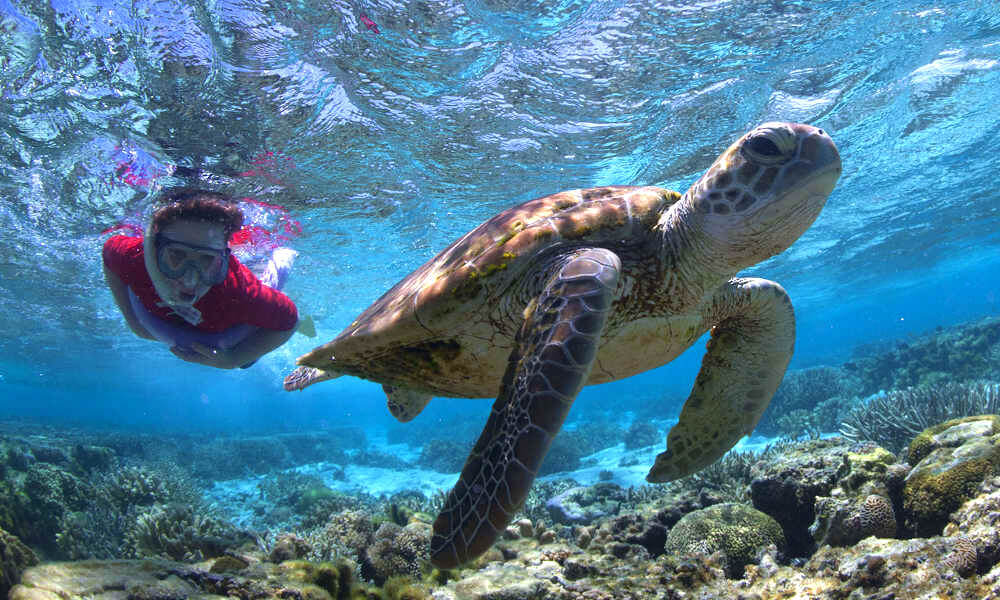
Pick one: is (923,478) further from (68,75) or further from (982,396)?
(68,75)

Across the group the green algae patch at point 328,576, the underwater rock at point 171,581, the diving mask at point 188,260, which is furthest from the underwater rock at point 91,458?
the green algae patch at point 328,576

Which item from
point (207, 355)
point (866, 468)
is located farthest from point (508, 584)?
point (207, 355)

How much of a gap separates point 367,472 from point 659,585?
1835cm

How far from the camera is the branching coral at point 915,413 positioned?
283 inches

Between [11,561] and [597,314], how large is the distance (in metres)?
4.51

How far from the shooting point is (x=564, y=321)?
2195 mm

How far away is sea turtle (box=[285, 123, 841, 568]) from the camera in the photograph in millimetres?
2055

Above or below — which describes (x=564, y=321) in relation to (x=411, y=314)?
below

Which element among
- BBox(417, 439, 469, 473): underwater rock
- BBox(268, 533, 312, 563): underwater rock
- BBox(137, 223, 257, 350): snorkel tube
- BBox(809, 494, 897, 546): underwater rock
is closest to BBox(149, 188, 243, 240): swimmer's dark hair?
BBox(137, 223, 257, 350): snorkel tube

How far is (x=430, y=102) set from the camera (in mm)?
8164

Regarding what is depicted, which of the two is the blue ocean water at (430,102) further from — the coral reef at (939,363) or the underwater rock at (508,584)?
the underwater rock at (508,584)

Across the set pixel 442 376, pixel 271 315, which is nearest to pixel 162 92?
pixel 271 315

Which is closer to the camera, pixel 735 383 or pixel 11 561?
pixel 11 561

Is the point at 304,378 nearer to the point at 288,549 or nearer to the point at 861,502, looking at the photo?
the point at 288,549
